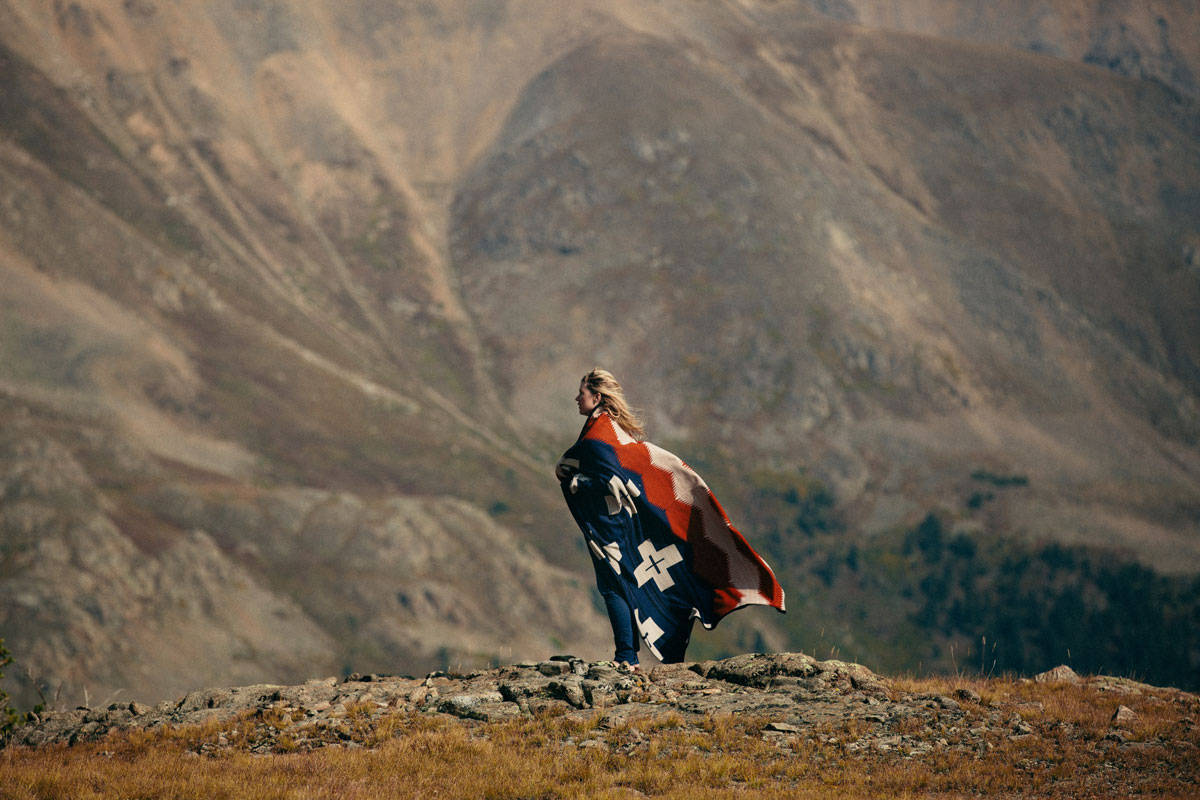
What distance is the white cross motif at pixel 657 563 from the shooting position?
1528cm

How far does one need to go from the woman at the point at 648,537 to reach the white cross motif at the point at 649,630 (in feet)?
0.04

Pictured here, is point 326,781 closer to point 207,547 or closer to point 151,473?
point 207,547

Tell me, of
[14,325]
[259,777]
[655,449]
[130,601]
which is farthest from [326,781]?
[14,325]

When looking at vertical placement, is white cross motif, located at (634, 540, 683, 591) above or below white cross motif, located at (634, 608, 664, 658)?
above

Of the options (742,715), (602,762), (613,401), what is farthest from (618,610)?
(613,401)

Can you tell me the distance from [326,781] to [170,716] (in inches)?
188

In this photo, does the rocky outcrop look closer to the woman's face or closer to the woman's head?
the woman's head

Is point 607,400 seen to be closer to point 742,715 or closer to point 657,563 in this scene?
point 657,563

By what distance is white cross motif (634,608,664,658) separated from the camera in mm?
15070

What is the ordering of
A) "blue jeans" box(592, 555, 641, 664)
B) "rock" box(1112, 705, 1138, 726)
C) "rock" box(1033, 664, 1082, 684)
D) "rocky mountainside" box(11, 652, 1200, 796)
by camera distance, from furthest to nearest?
1. "rock" box(1033, 664, 1082, 684)
2. "blue jeans" box(592, 555, 641, 664)
3. "rock" box(1112, 705, 1138, 726)
4. "rocky mountainside" box(11, 652, 1200, 796)

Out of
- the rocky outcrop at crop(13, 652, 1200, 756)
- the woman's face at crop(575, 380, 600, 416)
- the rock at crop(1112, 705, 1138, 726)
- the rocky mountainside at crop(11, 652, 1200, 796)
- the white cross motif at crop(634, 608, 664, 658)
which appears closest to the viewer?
the rocky mountainside at crop(11, 652, 1200, 796)

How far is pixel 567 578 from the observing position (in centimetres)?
19912

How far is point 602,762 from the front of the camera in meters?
13.1

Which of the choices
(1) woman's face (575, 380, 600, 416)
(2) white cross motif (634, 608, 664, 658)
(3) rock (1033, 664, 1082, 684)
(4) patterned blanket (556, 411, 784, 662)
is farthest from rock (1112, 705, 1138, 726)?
(1) woman's face (575, 380, 600, 416)
